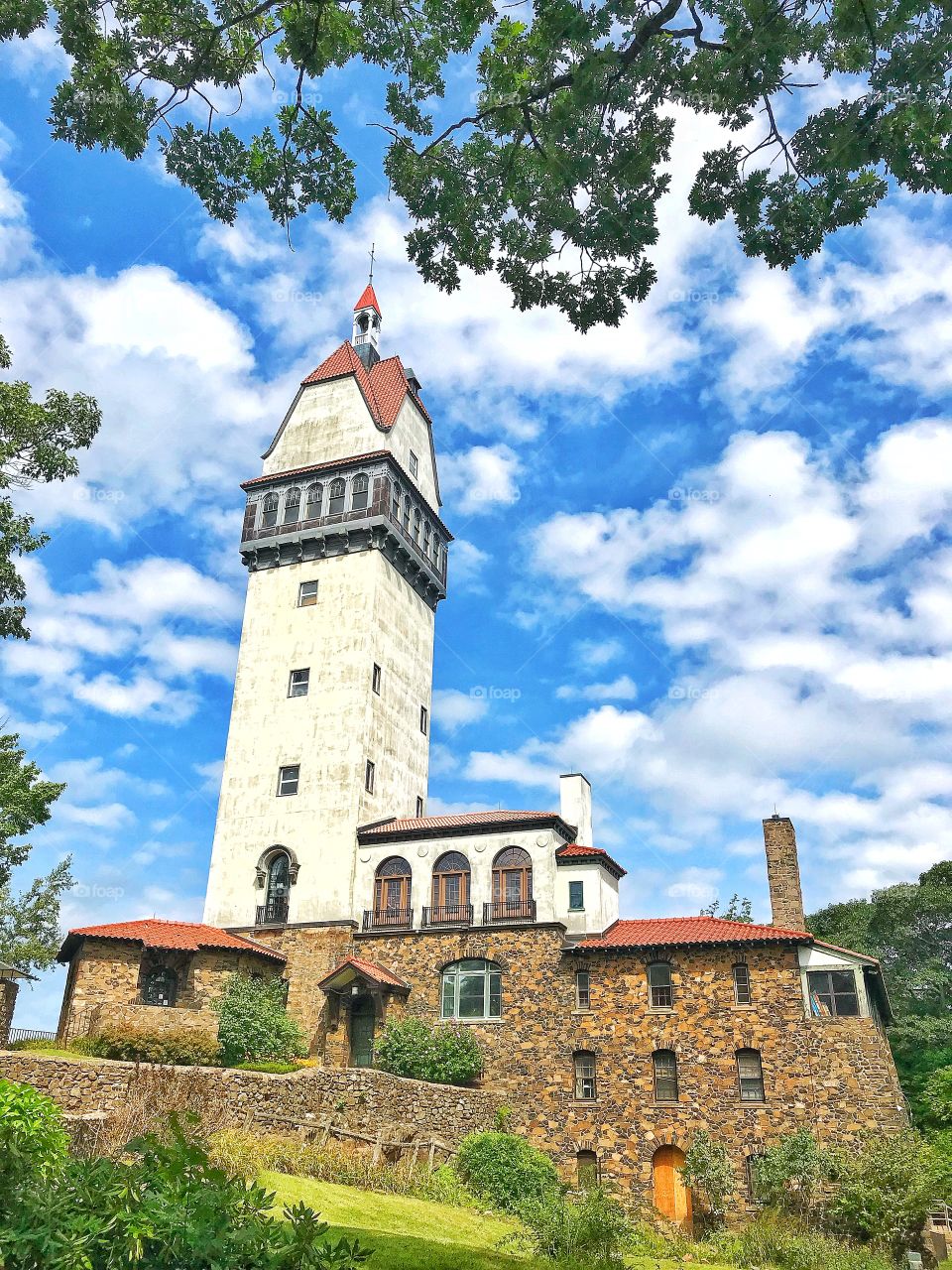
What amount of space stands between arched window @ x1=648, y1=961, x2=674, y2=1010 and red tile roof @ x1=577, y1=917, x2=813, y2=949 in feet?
2.54

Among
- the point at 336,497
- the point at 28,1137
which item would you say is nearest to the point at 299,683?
the point at 336,497

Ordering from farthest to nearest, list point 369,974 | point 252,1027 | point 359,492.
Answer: point 359,492 < point 369,974 < point 252,1027

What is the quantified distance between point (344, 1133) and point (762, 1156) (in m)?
12.7

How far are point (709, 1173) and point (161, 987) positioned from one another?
18.3m

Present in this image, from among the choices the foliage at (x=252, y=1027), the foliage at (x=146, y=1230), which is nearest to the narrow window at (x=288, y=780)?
the foliage at (x=252, y=1027)

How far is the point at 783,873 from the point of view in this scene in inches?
1428

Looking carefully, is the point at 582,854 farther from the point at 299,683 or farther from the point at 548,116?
the point at 548,116

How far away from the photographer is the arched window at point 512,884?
37000 mm

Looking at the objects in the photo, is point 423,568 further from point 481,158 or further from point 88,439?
point 481,158

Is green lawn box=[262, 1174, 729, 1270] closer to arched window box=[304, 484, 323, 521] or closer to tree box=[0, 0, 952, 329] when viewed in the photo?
tree box=[0, 0, 952, 329]

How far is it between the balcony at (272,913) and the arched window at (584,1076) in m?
12.2


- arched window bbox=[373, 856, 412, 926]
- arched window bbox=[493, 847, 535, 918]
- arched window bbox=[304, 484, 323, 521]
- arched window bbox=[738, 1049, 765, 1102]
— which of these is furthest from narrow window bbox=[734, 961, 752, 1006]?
arched window bbox=[304, 484, 323, 521]

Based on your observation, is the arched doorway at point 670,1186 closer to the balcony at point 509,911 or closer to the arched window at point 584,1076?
the arched window at point 584,1076

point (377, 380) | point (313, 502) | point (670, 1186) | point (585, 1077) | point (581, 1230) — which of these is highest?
point (377, 380)
